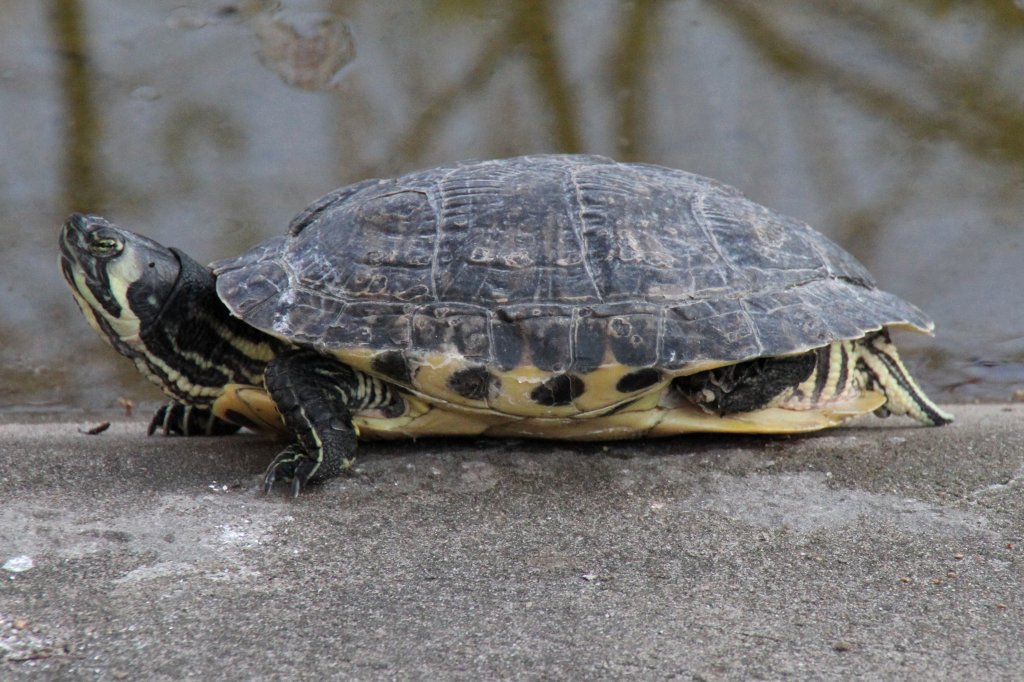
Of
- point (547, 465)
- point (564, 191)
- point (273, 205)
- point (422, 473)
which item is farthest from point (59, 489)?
point (273, 205)

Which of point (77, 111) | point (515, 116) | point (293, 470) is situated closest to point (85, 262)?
point (293, 470)

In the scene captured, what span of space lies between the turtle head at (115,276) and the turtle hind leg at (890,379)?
318cm

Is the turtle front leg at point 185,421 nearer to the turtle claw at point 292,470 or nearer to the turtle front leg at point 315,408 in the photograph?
the turtle front leg at point 315,408

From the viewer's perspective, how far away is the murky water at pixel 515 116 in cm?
752

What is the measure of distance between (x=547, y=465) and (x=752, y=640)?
1570 millimetres

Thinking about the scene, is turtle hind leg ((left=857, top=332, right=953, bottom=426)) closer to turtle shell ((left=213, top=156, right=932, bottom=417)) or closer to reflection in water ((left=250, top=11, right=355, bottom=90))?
turtle shell ((left=213, top=156, right=932, bottom=417))

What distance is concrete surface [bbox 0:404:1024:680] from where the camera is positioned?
2.81 m

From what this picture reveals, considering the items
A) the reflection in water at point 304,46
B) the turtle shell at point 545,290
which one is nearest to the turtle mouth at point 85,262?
the turtle shell at point 545,290

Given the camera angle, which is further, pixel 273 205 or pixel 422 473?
pixel 273 205

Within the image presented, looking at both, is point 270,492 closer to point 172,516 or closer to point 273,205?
point 172,516

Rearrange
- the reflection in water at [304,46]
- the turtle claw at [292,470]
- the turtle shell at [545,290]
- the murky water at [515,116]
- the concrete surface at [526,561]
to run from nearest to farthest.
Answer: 1. the concrete surface at [526,561]
2. the turtle claw at [292,470]
3. the turtle shell at [545,290]
4. the murky water at [515,116]
5. the reflection in water at [304,46]

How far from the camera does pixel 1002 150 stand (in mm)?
8555

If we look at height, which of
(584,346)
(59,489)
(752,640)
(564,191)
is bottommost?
(59,489)

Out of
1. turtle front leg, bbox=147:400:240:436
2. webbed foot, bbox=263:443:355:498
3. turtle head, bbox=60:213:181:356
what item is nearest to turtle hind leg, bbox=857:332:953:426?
webbed foot, bbox=263:443:355:498
